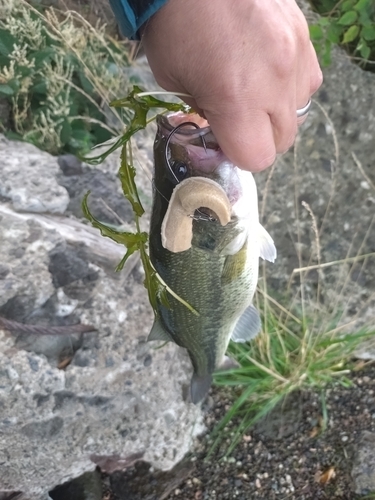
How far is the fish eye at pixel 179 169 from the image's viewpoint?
131 centimetres

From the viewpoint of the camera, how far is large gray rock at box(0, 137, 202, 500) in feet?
6.14

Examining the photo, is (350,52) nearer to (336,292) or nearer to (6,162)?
(336,292)

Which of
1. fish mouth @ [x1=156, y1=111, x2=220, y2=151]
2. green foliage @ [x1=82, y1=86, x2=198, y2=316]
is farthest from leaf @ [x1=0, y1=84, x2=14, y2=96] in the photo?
fish mouth @ [x1=156, y1=111, x2=220, y2=151]

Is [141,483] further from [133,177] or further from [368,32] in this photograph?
[368,32]

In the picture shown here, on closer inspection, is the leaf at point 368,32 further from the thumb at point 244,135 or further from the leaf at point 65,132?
the thumb at point 244,135

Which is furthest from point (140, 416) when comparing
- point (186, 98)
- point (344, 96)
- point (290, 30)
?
point (344, 96)

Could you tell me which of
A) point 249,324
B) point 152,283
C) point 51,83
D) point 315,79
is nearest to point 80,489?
point 249,324

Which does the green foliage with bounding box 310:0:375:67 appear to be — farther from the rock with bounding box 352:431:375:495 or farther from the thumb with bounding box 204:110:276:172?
the rock with bounding box 352:431:375:495

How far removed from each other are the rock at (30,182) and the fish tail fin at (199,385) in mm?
939

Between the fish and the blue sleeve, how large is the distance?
0.21m

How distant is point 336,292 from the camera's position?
281cm

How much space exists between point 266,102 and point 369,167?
191cm

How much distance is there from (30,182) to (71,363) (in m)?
0.83

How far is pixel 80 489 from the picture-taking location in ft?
7.58
